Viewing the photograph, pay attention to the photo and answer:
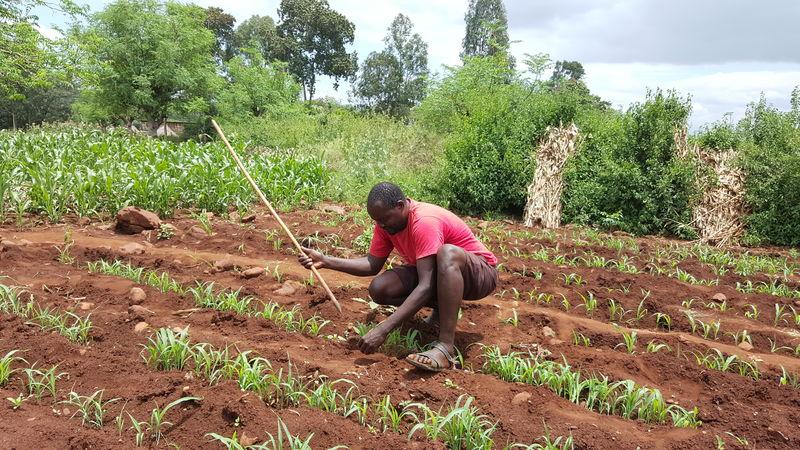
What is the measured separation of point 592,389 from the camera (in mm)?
3078

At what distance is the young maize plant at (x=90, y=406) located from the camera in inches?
103

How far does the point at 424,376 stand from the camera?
3252 millimetres

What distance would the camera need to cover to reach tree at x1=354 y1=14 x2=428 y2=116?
43.0m

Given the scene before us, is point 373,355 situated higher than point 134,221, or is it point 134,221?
point 134,221

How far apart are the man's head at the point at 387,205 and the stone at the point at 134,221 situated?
407 centimetres

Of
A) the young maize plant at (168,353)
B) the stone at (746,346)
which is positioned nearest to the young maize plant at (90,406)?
the young maize plant at (168,353)

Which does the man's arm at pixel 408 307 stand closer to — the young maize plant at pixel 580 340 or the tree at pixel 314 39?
the young maize plant at pixel 580 340

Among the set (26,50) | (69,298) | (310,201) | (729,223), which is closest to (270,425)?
(69,298)

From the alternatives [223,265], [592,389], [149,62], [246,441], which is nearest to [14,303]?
[223,265]

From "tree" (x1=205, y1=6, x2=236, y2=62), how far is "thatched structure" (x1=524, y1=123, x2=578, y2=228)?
38.8 metres

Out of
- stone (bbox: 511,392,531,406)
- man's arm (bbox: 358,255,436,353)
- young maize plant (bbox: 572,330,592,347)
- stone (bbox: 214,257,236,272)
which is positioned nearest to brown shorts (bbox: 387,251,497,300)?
man's arm (bbox: 358,255,436,353)

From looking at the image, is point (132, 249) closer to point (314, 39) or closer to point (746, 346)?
point (746, 346)

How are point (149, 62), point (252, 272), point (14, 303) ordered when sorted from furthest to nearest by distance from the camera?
1. point (149, 62)
2. point (252, 272)
3. point (14, 303)

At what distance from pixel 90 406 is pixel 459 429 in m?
1.71
